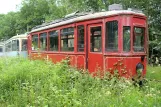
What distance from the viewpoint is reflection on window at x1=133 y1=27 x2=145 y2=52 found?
1067 cm

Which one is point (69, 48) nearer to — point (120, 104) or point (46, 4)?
point (120, 104)

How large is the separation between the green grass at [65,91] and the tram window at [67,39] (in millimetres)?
2294

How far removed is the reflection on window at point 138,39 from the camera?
35.0ft

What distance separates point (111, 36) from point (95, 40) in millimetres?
942

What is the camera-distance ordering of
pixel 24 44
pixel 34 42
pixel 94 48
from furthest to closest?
pixel 24 44
pixel 34 42
pixel 94 48

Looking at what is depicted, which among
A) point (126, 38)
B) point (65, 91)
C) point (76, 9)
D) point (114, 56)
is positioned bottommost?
point (65, 91)

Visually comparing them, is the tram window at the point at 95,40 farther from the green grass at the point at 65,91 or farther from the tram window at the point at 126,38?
the green grass at the point at 65,91

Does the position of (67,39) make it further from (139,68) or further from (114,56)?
(139,68)

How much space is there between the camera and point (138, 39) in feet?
35.6

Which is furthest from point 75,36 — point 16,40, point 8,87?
point 16,40

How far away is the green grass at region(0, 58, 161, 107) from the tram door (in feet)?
2.64

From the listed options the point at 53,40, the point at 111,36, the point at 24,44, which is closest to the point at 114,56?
the point at 111,36

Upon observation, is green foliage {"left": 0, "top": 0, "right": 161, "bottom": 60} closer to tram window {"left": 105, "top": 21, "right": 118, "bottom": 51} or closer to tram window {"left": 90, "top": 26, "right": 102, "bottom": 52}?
tram window {"left": 90, "top": 26, "right": 102, "bottom": 52}

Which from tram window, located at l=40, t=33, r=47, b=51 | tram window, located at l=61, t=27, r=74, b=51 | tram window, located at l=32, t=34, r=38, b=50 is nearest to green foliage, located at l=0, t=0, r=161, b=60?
tram window, located at l=32, t=34, r=38, b=50
